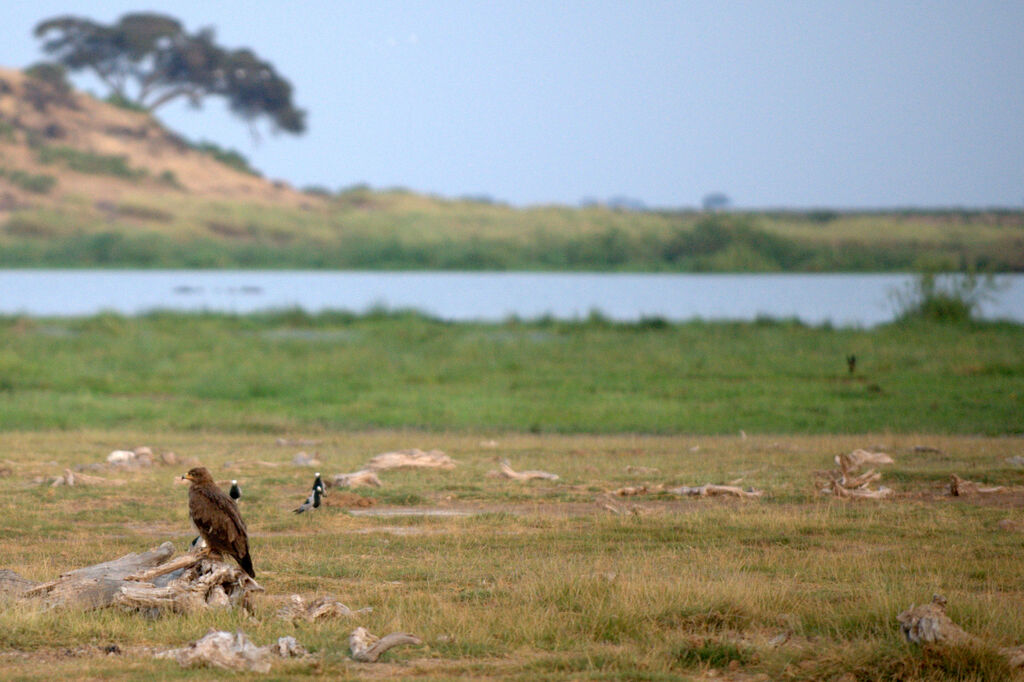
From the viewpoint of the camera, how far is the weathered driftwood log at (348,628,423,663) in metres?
7.11

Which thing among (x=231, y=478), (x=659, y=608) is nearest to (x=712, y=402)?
(x=231, y=478)

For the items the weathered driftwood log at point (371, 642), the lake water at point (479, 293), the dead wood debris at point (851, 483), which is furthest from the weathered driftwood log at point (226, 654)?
the lake water at point (479, 293)

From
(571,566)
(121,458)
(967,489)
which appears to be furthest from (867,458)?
(121,458)

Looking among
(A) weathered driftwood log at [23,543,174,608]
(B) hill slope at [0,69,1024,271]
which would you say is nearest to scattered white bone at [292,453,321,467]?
(A) weathered driftwood log at [23,543,174,608]

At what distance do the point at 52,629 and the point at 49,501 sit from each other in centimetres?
577

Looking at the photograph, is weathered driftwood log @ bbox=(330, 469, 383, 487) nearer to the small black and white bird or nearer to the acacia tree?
the small black and white bird

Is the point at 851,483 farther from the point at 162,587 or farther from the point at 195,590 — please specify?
the point at 162,587

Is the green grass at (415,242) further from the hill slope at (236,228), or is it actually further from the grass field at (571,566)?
the grass field at (571,566)

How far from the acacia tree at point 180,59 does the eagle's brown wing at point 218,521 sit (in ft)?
271

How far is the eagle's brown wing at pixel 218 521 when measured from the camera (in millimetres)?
8039

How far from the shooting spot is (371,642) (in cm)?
728

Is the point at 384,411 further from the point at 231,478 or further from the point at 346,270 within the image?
the point at 346,270

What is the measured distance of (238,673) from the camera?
685 cm

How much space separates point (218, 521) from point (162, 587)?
545mm
